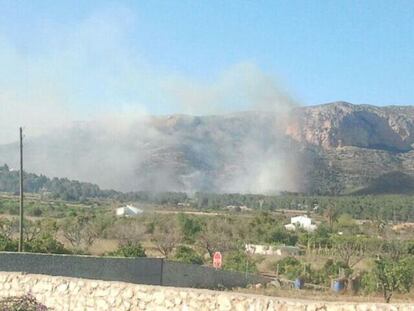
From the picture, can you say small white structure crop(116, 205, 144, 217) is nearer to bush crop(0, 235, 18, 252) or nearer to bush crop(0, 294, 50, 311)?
bush crop(0, 235, 18, 252)

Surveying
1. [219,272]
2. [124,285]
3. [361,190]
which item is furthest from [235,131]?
[124,285]

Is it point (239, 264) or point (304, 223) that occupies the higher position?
point (239, 264)

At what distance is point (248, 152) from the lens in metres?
164

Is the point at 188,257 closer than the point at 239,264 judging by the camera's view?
No

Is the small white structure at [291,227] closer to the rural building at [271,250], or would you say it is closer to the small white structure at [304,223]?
the small white structure at [304,223]

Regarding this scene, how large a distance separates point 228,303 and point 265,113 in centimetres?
16530

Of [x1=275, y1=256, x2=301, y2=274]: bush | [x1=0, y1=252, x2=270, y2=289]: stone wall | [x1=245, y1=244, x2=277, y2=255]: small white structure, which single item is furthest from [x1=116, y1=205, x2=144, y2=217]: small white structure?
[x1=0, y1=252, x2=270, y2=289]: stone wall

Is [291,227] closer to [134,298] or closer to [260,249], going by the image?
[260,249]

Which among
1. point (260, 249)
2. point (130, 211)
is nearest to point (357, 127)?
point (130, 211)

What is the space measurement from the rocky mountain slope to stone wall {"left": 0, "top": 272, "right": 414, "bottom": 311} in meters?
102

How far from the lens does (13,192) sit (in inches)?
4540

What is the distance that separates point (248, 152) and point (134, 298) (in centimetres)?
15359

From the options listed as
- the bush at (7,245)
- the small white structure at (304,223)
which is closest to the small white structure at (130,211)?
the small white structure at (304,223)

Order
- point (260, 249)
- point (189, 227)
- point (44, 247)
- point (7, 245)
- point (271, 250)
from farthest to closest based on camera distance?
point (189, 227) < point (260, 249) < point (271, 250) < point (44, 247) < point (7, 245)
